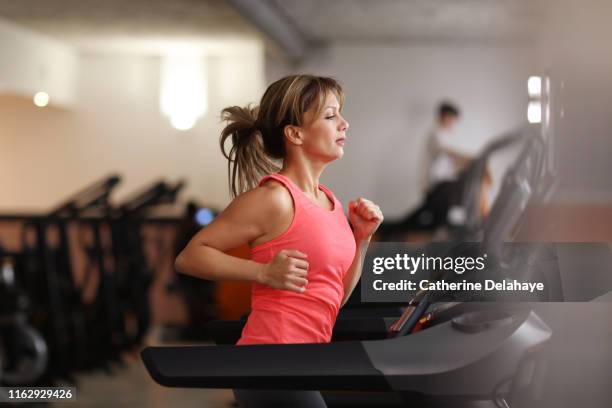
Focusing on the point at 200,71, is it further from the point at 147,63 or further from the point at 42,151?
the point at 42,151

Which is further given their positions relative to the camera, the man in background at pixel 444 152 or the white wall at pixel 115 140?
the white wall at pixel 115 140

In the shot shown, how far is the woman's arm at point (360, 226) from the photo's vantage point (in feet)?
3.10

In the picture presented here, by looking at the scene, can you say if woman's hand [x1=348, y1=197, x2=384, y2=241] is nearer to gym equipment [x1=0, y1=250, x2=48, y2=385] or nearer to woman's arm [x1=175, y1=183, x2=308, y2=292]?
woman's arm [x1=175, y1=183, x2=308, y2=292]

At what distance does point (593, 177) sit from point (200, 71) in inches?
276

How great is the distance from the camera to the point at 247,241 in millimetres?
919

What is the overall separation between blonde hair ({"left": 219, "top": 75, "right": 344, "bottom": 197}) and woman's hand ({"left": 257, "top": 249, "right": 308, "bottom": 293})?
134 millimetres

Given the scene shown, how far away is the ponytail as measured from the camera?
0.96 m

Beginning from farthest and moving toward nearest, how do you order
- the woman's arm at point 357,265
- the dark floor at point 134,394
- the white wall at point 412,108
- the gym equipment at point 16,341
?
the white wall at point 412,108, the gym equipment at point 16,341, the dark floor at point 134,394, the woman's arm at point 357,265

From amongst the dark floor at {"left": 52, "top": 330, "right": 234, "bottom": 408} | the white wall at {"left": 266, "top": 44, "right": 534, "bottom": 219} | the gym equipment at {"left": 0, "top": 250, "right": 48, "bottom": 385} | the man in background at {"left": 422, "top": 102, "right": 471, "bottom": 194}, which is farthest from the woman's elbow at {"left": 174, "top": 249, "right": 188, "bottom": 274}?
the man in background at {"left": 422, "top": 102, "right": 471, "bottom": 194}

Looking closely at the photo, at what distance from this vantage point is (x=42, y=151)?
25.9 ft

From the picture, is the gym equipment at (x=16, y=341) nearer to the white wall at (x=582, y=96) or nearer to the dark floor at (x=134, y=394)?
the dark floor at (x=134, y=394)

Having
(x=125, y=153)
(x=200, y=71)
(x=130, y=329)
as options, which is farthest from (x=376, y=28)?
(x=125, y=153)

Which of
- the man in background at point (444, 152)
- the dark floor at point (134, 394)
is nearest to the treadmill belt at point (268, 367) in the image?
the dark floor at point (134, 394)

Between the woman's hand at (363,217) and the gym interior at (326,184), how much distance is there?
4 cm
